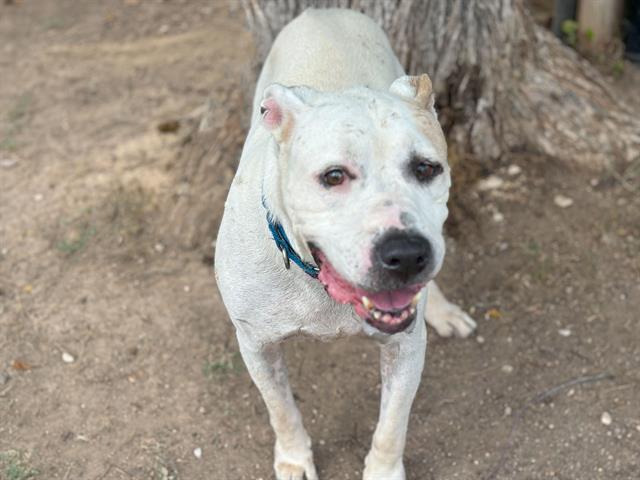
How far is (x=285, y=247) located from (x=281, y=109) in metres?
0.45

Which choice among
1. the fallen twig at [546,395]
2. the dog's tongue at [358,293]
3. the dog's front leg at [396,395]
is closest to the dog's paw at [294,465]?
the dog's front leg at [396,395]

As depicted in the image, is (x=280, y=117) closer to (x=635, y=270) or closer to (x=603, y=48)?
(x=635, y=270)

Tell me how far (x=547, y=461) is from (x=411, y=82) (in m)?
1.78

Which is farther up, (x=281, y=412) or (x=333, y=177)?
(x=333, y=177)

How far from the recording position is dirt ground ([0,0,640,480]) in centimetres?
375

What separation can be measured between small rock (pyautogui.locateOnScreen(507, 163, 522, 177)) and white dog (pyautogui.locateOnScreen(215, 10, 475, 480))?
178cm

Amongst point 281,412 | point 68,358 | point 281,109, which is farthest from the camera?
point 68,358

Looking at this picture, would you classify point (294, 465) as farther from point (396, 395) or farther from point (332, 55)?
point (332, 55)

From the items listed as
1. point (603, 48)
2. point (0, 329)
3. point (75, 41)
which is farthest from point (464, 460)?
point (75, 41)

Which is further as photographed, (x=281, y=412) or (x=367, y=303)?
(x=281, y=412)

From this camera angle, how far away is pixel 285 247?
2.85 meters

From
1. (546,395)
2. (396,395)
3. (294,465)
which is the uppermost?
(396,395)

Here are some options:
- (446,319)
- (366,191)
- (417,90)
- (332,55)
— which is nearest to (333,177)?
(366,191)

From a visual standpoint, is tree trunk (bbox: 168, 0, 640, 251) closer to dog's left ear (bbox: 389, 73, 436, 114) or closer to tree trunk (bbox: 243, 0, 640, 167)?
tree trunk (bbox: 243, 0, 640, 167)
